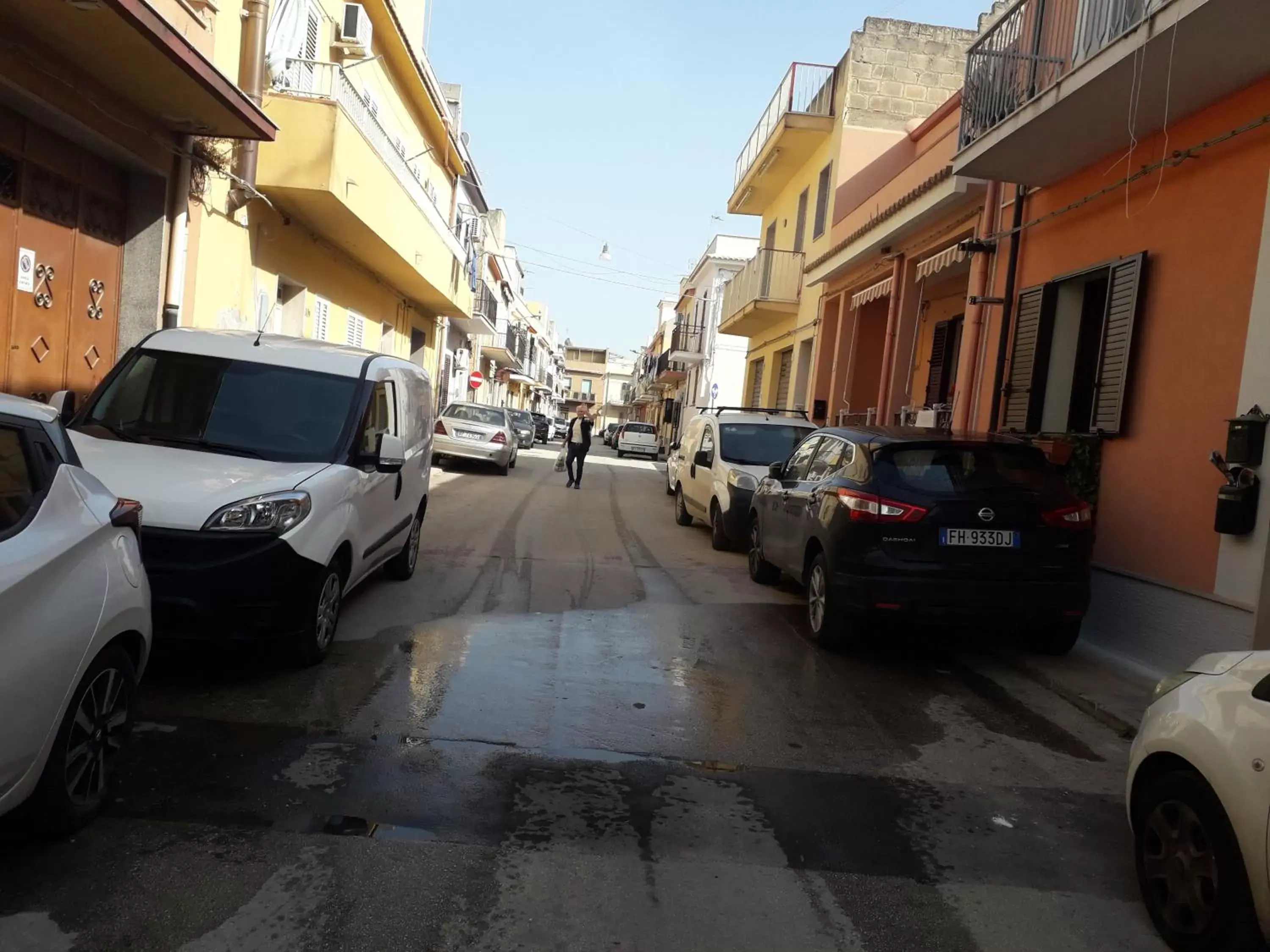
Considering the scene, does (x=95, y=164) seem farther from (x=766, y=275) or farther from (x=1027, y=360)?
(x=766, y=275)

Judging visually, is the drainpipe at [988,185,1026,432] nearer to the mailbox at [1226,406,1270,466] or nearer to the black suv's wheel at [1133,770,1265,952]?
the mailbox at [1226,406,1270,466]

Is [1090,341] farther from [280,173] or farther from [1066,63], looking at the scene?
[280,173]

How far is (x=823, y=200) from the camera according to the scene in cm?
1947

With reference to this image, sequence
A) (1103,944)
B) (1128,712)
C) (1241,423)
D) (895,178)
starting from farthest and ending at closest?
1. (895,178)
2. (1241,423)
3. (1128,712)
4. (1103,944)

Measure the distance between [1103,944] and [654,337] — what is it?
72.9 metres

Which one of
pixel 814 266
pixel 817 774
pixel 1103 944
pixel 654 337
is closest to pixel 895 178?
pixel 814 266

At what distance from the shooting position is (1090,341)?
30.2 feet

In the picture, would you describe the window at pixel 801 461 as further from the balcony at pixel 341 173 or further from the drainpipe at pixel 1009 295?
the balcony at pixel 341 173

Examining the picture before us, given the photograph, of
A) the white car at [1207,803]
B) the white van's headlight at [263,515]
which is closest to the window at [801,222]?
the white van's headlight at [263,515]

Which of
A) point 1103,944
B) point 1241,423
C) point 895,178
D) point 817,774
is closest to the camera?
point 1103,944

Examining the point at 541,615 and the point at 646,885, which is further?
the point at 541,615

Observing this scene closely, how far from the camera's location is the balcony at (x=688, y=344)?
1706 inches

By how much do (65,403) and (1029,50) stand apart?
8897mm

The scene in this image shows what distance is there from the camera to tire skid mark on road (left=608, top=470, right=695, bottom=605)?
8469mm
